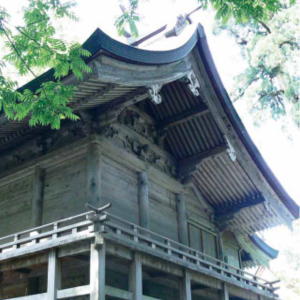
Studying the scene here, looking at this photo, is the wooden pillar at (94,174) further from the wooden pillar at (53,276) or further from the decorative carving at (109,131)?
the wooden pillar at (53,276)

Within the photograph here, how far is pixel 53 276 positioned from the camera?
9656 millimetres

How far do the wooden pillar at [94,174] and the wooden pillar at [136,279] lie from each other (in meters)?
1.86

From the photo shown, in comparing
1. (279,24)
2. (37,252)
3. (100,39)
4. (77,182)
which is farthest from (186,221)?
(279,24)

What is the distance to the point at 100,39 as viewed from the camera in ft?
30.6

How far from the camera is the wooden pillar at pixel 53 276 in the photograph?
9.44 metres

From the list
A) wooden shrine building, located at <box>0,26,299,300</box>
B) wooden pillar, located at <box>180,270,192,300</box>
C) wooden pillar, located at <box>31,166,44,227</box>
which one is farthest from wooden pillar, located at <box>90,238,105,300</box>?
wooden pillar, located at <box>31,166,44,227</box>

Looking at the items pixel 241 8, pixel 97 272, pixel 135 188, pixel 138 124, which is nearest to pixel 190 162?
pixel 138 124

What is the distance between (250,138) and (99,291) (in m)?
8.41

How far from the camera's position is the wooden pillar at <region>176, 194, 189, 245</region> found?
1488 cm

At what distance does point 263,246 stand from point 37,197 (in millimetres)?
11995

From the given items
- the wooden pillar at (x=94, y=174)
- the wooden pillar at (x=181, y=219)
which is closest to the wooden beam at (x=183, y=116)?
the wooden pillar at (x=181, y=219)

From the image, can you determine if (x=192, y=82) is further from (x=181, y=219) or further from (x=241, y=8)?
(x=241, y=8)

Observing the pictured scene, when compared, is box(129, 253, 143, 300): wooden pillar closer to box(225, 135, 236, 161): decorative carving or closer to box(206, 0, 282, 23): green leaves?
box(206, 0, 282, 23): green leaves

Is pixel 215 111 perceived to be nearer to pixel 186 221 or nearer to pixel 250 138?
pixel 250 138
